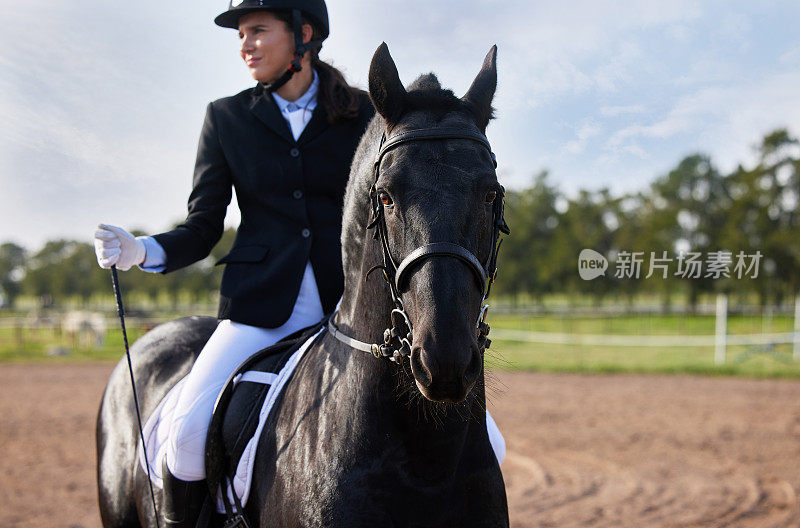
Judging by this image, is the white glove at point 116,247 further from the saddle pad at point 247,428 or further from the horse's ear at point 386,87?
the horse's ear at point 386,87

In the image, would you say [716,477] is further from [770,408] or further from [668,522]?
[770,408]

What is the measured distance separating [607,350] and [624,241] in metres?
12.7

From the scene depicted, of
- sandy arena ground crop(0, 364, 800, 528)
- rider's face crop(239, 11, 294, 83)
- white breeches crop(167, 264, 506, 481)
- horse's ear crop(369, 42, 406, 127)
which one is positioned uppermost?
rider's face crop(239, 11, 294, 83)

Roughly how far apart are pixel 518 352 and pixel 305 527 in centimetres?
1851

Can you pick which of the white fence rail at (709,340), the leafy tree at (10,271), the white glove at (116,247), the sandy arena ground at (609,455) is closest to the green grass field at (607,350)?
the white fence rail at (709,340)

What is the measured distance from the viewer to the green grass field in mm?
15086

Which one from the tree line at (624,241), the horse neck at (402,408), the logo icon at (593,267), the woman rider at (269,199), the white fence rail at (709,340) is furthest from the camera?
the tree line at (624,241)

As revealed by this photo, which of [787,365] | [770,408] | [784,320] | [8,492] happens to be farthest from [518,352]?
[8,492]

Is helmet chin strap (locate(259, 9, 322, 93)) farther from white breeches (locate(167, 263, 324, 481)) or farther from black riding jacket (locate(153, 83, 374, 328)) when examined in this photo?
white breeches (locate(167, 263, 324, 481))

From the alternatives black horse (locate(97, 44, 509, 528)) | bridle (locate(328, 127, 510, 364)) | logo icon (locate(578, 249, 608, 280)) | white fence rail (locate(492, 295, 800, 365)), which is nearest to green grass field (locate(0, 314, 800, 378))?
white fence rail (locate(492, 295, 800, 365))

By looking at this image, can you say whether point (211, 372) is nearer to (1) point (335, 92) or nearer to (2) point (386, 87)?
(1) point (335, 92)

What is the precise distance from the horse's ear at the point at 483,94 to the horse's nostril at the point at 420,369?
78 centimetres

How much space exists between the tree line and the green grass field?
165 cm

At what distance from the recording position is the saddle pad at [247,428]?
88.4 inches
